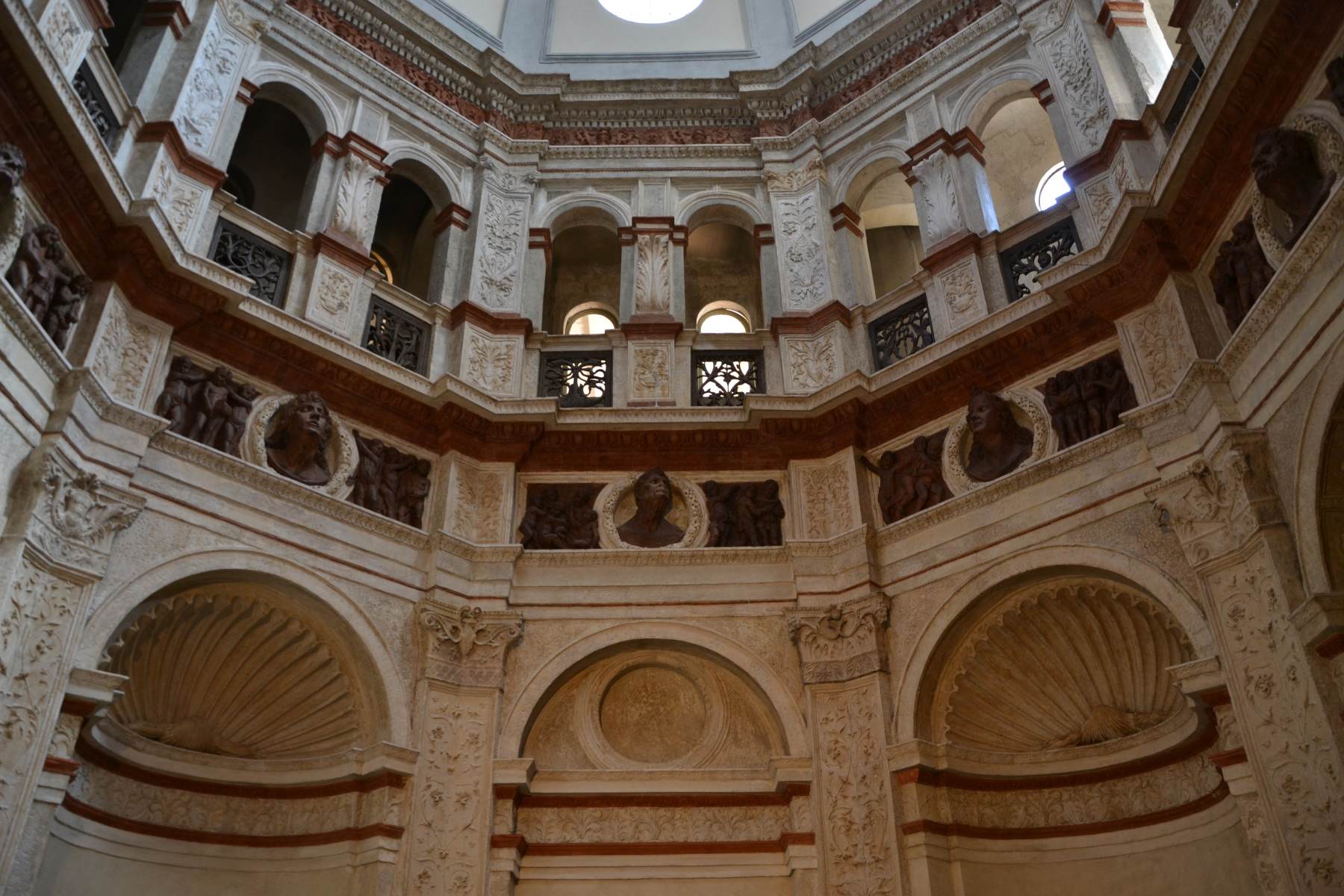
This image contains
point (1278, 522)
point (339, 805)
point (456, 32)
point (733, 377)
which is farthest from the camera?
point (456, 32)

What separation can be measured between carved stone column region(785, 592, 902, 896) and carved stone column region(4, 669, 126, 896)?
572 cm

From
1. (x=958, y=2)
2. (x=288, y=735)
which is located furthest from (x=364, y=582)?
(x=958, y=2)

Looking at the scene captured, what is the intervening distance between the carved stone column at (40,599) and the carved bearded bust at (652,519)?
15.4 feet

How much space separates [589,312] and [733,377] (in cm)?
316

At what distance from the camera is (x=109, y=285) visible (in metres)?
8.51

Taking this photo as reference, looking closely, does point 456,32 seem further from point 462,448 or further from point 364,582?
point 364,582

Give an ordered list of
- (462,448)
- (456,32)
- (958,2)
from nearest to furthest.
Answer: (462,448) → (958,2) → (456,32)

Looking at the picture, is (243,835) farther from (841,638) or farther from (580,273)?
(580,273)

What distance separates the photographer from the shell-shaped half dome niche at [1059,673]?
8.82m

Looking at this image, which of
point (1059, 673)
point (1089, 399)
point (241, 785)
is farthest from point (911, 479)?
point (241, 785)

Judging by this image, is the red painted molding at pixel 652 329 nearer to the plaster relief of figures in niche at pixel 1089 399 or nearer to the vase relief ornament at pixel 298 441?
the vase relief ornament at pixel 298 441

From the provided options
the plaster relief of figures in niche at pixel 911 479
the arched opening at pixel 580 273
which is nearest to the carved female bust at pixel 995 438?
the plaster relief of figures in niche at pixel 911 479

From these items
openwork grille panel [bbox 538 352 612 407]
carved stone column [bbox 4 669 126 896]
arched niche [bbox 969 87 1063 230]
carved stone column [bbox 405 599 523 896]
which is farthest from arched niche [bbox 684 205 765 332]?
carved stone column [bbox 4 669 126 896]

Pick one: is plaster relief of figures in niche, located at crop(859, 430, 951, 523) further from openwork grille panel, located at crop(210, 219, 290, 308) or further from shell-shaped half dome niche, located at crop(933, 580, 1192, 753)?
openwork grille panel, located at crop(210, 219, 290, 308)
